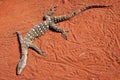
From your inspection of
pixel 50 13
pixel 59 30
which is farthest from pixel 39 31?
pixel 50 13

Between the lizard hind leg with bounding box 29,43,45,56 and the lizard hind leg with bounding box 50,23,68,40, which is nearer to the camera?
the lizard hind leg with bounding box 29,43,45,56

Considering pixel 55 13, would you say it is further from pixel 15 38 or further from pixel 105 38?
pixel 105 38

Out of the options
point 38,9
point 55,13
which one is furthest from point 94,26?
point 38,9

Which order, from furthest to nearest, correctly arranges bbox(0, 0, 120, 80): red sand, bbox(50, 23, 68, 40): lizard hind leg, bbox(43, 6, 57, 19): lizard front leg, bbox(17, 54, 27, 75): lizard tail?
bbox(43, 6, 57, 19): lizard front leg
bbox(50, 23, 68, 40): lizard hind leg
bbox(17, 54, 27, 75): lizard tail
bbox(0, 0, 120, 80): red sand

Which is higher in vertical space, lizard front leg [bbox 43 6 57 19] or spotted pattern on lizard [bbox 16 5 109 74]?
lizard front leg [bbox 43 6 57 19]

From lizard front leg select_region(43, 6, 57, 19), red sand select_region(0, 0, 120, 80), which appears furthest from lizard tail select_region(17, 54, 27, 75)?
lizard front leg select_region(43, 6, 57, 19)

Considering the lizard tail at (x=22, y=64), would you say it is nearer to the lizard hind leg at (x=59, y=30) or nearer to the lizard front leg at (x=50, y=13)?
the lizard hind leg at (x=59, y=30)

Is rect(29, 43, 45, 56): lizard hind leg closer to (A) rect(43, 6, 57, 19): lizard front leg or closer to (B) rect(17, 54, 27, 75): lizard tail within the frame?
(B) rect(17, 54, 27, 75): lizard tail

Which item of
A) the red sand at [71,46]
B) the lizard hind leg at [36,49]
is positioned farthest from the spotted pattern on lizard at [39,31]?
the red sand at [71,46]
